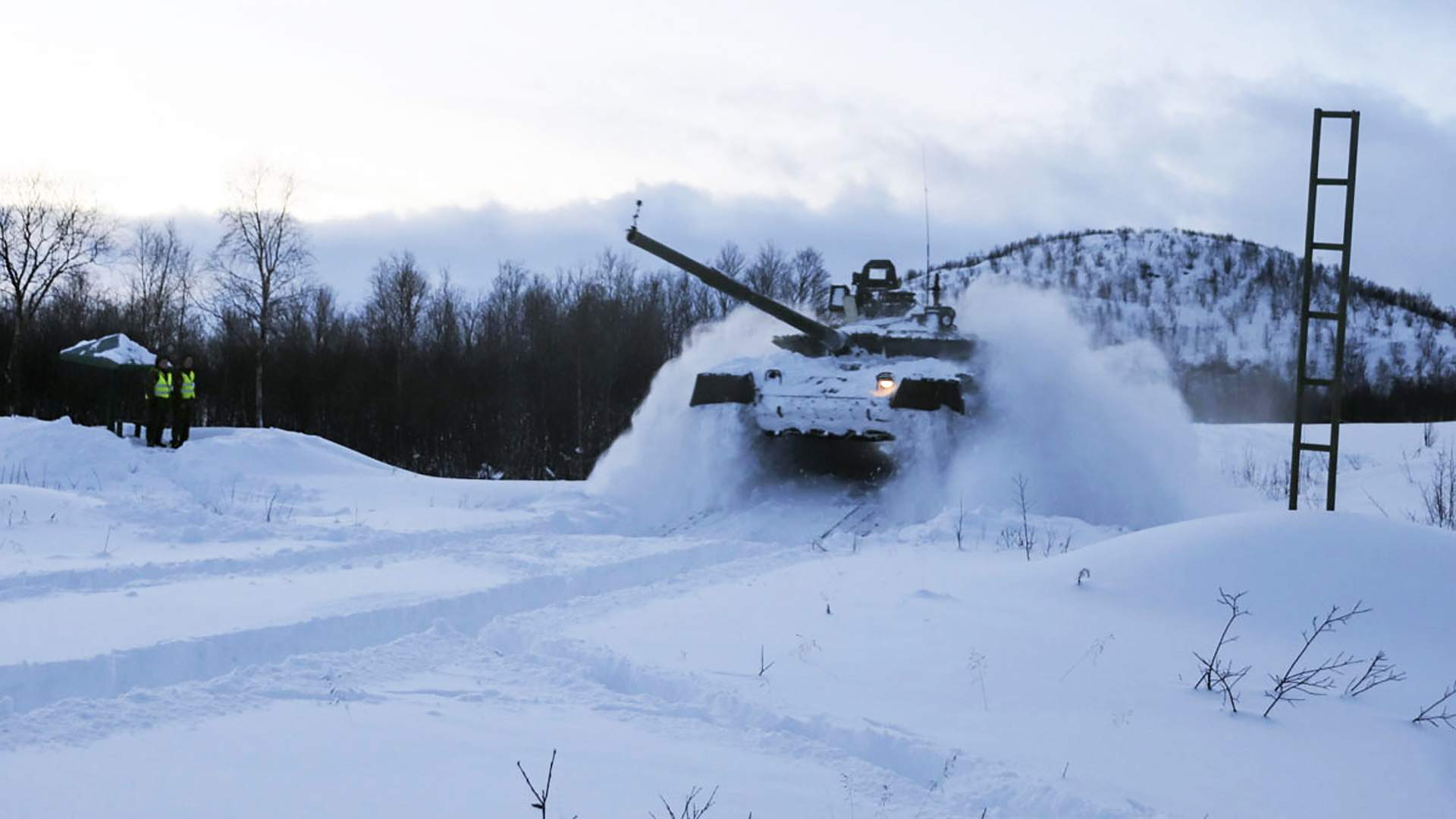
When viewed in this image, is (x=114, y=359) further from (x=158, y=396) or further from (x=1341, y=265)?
(x=1341, y=265)

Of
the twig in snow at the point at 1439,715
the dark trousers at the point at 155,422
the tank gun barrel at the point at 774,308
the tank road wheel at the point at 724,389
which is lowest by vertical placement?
the twig in snow at the point at 1439,715

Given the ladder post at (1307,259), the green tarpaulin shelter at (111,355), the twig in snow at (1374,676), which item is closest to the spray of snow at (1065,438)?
the ladder post at (1307,259)

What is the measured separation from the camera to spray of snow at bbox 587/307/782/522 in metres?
12.2

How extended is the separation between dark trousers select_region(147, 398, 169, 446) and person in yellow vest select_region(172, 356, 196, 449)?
7.5 inches

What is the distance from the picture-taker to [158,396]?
17281 millimetres

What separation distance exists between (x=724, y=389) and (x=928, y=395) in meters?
2.32

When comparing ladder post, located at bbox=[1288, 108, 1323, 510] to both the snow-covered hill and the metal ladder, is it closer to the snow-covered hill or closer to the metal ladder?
the metal ladder

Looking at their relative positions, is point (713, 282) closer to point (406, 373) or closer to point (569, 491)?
point (569, 491)

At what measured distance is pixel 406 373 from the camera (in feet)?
142

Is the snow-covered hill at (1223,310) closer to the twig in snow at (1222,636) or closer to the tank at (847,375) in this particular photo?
the tank at (847,375)

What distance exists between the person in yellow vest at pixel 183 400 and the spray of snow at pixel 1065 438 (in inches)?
460

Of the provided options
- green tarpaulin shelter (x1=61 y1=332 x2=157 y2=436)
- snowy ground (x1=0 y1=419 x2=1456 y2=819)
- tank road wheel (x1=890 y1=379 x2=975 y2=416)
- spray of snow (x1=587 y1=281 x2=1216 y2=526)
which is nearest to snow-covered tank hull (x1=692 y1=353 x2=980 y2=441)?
tank road wheel (x1=890 y1=379 x2=975 y2=416)

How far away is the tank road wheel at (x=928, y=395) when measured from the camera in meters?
11.3

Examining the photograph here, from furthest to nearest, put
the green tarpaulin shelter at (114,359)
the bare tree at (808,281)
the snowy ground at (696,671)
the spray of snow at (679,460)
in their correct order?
1. the bare tree at (808,281)
2. the green tarpaulin shelter at (114,359)
3. the spray of snow at (679,460)
4. the snowy ground at (696,671)
